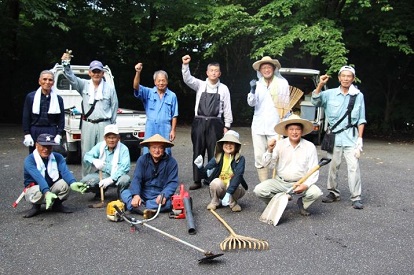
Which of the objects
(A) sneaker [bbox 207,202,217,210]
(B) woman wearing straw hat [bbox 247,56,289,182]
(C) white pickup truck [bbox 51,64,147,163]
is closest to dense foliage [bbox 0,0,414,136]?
(C) white pickup truck [bbox 51,64,147,163]

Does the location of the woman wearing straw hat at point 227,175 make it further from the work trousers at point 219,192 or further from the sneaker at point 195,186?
the sneaker at point 195,186

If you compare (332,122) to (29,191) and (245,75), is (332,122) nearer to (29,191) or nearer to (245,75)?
(29,191)

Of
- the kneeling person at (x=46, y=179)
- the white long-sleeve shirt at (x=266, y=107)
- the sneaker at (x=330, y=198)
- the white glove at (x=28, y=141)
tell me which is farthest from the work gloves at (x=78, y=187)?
→ the sneaker at (x=330, y=198)

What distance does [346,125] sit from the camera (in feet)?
18.5

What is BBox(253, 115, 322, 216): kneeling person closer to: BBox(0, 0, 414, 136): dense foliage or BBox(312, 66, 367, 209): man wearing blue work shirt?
BBox(312, 66, 367, 209): man wearing blue work shirt

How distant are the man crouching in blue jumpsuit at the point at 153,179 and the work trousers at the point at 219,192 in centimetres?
48

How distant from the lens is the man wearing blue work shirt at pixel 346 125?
218 inches

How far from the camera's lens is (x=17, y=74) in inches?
665

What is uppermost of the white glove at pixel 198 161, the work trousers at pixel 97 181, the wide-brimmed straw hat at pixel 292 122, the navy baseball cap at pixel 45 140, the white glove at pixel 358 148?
the wide-brimmed straw hat at pixel 292 122

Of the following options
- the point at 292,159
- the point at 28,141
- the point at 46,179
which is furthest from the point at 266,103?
the point at 28,141

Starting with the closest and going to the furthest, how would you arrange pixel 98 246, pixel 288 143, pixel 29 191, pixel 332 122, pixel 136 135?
1. pixel 98 246
2. pixel 29 191
3. pixel 288 143
4. pixel 332 122
5. pixel 136 135

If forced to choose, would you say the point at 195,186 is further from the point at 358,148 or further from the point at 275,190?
the point at 358,148

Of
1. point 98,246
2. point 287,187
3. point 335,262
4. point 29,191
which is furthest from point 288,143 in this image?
point 29,191

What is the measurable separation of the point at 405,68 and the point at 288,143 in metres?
13.6
